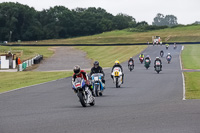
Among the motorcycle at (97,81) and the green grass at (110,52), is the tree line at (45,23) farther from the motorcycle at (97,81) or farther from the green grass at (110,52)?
the motorcycle at (97,81)

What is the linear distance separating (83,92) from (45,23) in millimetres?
152058

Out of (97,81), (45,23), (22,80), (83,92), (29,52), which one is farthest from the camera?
(45,23)

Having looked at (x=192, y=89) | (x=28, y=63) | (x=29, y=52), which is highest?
(x=29, y=52)

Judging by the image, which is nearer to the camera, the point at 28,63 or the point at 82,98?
the point at 82,98

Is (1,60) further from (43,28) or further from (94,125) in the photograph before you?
(43,28)

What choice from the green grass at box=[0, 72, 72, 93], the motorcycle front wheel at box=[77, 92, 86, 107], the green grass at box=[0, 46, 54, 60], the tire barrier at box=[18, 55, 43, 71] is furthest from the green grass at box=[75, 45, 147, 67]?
the motorcycle front wheel at box=[77, 92, 86, 107]

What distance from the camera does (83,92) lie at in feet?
49.0

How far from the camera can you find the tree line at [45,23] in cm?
14094

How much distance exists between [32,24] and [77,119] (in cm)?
13944

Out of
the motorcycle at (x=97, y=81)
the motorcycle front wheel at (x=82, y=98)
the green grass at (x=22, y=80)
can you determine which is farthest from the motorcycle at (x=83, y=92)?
the green grass at (x=22, y=80)

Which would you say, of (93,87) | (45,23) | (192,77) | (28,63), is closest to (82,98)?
(93,87)

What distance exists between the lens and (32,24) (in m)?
149

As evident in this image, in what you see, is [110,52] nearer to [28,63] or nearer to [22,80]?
[28,63]

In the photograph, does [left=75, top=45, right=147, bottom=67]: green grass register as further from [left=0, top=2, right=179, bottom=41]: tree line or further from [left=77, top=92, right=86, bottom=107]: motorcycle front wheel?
[left=77, top=92, right=86, bottom=107]: motorcycle front wheel
